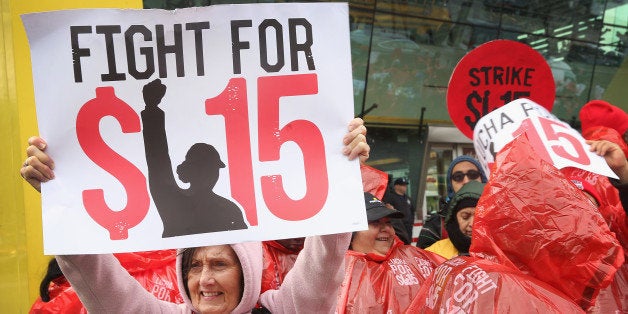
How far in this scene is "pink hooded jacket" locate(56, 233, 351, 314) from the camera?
201 centimetres

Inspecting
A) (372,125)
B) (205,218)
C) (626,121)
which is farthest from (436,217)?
(372,125)

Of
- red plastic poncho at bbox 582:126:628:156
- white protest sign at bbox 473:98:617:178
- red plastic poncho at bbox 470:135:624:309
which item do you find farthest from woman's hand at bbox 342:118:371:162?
red plastic poncho at bbox 582:126:628:156

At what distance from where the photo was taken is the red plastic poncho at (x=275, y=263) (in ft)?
10.1

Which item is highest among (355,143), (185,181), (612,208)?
(355,143)

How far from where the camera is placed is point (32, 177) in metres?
1.90

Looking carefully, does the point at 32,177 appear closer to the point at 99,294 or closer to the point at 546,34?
the point at 99,294

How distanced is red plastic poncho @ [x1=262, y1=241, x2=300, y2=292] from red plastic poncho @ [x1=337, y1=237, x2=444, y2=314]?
0.31 meters

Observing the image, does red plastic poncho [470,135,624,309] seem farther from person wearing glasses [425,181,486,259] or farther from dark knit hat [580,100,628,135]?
dark knit hat [580,100,628,135]

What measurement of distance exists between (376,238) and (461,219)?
54 cm

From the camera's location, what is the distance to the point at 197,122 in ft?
6.40

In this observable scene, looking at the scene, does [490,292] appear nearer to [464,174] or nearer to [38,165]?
[38,165]

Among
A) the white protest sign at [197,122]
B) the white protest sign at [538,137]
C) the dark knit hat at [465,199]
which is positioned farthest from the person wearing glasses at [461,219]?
the white protest sign at [197,122]

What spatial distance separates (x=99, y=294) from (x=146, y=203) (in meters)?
0.36

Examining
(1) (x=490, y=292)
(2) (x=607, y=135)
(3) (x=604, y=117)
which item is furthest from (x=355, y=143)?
(3) (x=604, y=117)
